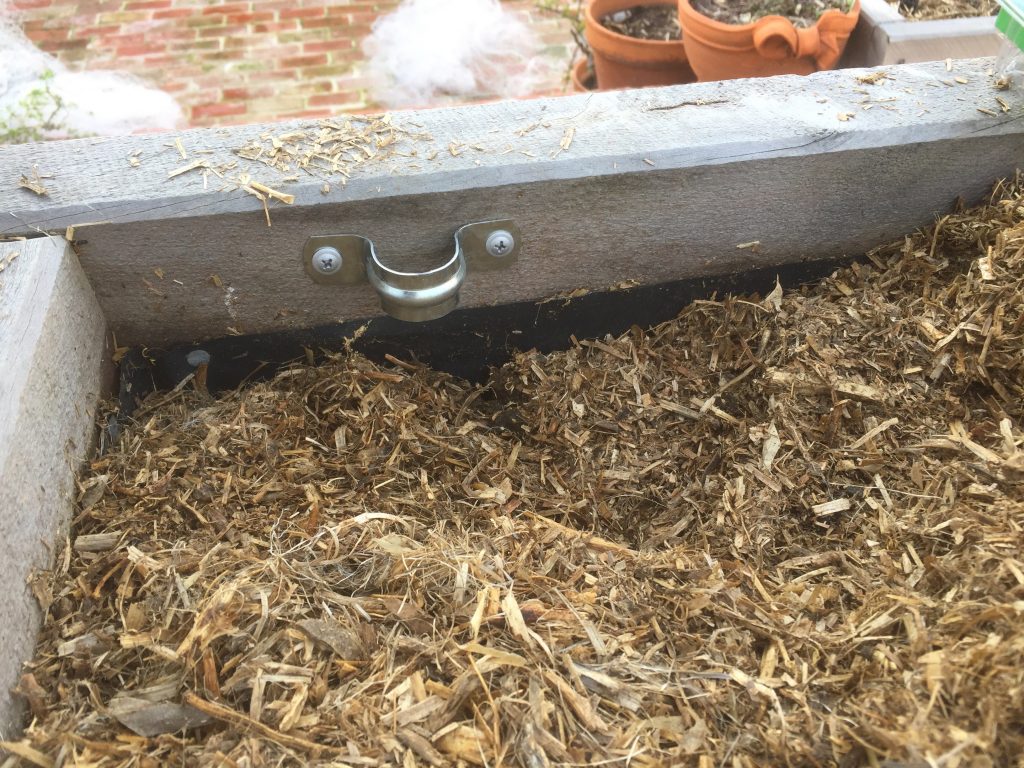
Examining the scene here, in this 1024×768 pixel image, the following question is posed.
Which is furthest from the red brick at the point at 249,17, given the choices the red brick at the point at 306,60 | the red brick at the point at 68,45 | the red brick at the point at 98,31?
the red brick at the point at 68,45

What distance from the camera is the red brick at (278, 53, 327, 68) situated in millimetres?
5598

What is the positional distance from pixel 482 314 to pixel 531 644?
113 centimetres

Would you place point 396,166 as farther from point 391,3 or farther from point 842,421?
point 391,3

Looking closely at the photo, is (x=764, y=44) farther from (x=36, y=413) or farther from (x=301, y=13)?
(x=301, y=13)

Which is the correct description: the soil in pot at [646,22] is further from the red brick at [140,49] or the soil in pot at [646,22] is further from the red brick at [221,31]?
the red brick at [140,49]

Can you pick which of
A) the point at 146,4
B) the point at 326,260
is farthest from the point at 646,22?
the point at 146,4

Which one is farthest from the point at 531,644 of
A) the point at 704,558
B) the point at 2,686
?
the point at 2,686

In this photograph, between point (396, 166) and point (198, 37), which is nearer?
point (396, 166)

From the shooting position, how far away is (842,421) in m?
2.07

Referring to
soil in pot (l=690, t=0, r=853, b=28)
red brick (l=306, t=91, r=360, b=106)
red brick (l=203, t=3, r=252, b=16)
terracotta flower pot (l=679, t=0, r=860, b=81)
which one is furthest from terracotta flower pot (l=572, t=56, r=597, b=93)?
red brick (l=203, t=3, r=252, b=16)

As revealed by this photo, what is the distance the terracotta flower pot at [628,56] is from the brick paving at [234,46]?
825 mm

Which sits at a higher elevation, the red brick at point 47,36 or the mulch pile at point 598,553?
the mulch pile at point 598,553

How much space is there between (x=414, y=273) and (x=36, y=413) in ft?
3.03

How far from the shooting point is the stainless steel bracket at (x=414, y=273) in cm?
202
